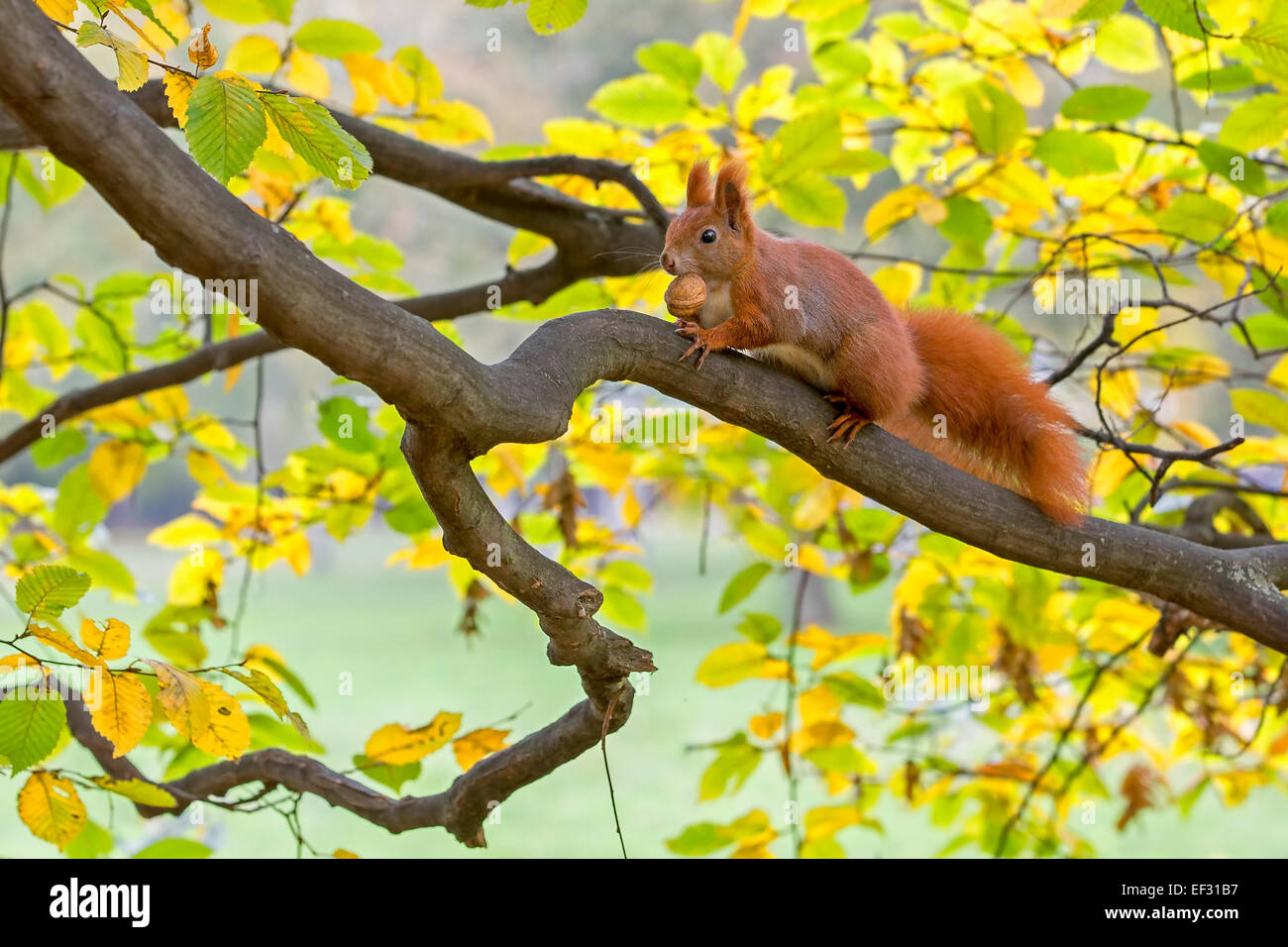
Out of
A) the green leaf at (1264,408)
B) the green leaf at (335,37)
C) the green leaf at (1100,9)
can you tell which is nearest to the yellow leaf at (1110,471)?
the green leaf at (1264,408)

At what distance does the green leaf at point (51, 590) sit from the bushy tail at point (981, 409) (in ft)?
2.62

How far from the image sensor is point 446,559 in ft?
5.69

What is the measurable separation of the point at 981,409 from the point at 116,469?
1120mm

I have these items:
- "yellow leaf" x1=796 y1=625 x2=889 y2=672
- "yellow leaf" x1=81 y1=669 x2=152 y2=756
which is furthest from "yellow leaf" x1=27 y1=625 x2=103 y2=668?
"yellow leaf" x1=796 y1=625 x2=889 y2=672

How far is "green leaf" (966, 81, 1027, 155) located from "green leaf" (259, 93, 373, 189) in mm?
914

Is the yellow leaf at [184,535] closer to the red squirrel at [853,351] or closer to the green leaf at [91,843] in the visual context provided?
the green leaf at [91,843]

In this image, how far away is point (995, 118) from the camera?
1334 mm

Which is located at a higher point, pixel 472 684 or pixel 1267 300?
pixel 472 684

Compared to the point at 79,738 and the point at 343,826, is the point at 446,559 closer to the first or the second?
the point at 79,738

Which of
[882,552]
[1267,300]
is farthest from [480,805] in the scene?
[1267,300]

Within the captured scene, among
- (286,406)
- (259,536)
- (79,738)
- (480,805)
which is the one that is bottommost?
(480,805)

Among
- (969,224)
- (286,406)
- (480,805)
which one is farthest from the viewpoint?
(286,406)

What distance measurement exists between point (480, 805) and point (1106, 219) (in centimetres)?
130

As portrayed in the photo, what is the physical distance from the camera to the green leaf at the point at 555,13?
2.92 feet
